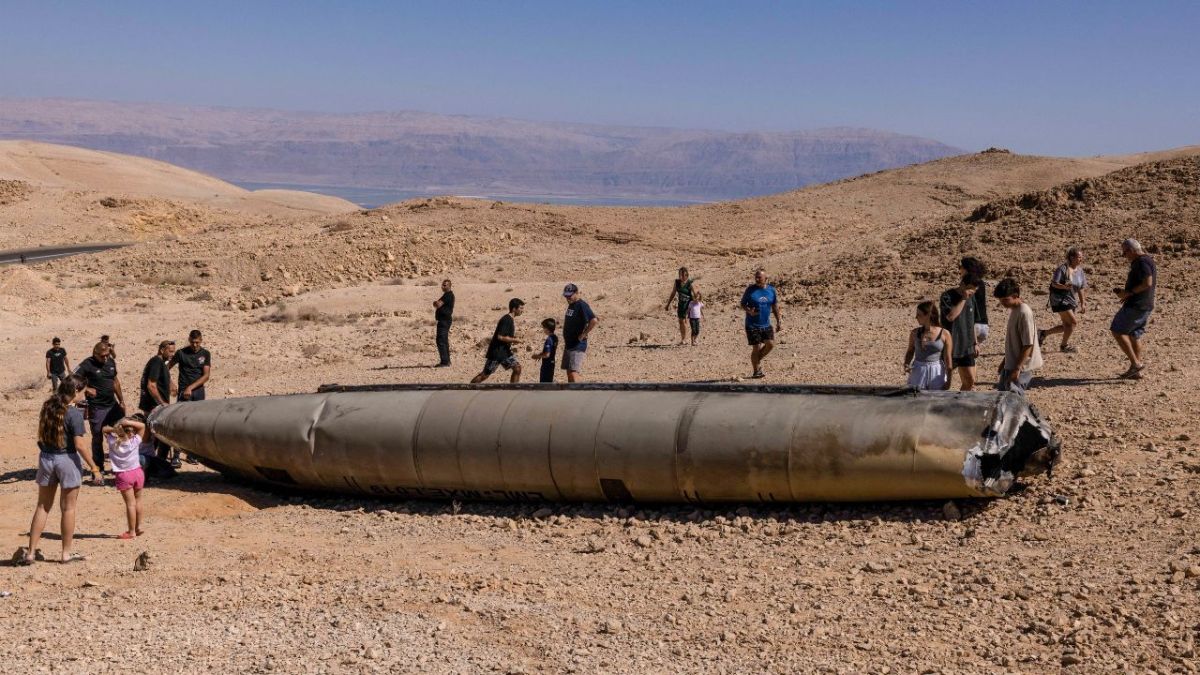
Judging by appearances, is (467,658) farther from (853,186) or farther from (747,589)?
(853,186)

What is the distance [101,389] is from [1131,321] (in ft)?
39.4

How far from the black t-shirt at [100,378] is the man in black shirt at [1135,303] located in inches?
456

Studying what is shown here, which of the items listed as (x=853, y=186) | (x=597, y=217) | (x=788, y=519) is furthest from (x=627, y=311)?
(x=853, y=186)

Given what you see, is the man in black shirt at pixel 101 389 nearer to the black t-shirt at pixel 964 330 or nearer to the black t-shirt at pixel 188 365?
the black t-shirt at pixel 188 365

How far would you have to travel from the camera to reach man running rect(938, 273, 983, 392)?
38.8 ft

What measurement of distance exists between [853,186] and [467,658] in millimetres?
47320

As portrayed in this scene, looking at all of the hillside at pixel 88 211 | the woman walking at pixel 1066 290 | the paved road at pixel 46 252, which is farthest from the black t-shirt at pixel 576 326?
the hillside at pixel 88 211

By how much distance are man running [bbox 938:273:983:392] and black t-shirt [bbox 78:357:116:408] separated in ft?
30.2

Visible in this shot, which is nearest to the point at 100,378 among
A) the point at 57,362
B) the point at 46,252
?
the point at 57,362

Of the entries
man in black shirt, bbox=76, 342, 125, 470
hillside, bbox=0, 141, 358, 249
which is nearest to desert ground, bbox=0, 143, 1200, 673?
man in black shirt, bbox=76, 342, 125, 470

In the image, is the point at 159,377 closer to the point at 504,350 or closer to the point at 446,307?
the point at 504,350

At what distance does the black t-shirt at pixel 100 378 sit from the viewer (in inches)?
512

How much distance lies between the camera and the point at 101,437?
13.6m

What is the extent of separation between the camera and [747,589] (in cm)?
867
